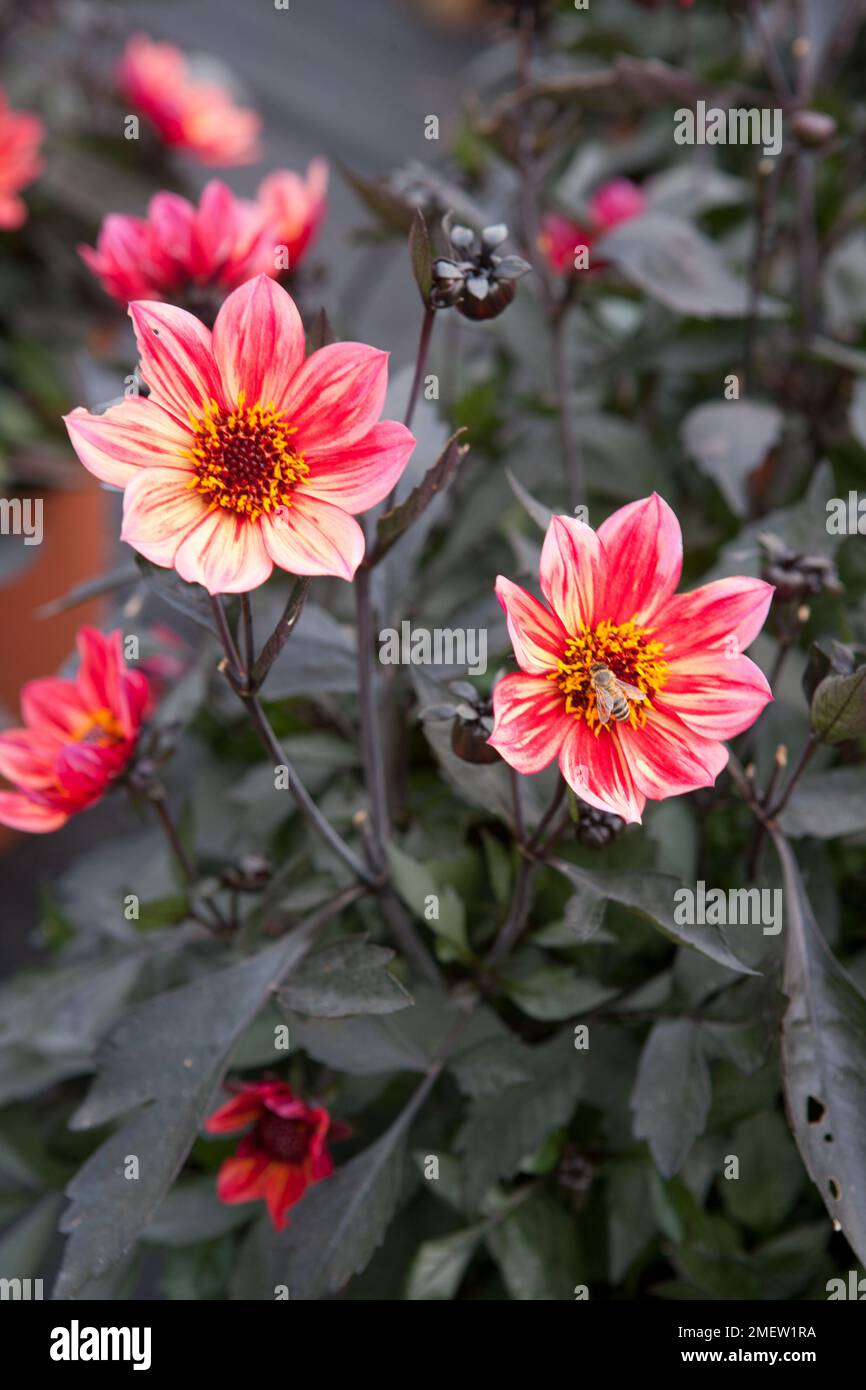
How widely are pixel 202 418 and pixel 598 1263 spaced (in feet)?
1.33

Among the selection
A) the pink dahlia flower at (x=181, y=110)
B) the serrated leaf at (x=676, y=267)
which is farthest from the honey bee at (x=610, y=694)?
the pink dahlia flower at (x=181, y=110)

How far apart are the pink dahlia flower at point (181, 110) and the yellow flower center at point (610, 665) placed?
895 millimetres

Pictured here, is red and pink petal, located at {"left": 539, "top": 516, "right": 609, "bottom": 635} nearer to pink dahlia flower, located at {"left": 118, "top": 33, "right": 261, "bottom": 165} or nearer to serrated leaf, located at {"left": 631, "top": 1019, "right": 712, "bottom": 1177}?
serrated leaf, located at {"left": 631, "top": 1019, "right": 712, "bottom": 1177}

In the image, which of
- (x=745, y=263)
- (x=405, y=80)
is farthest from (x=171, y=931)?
(x=405, y=80)

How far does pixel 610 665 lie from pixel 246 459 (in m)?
0.14

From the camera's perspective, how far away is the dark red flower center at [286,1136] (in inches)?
20.5

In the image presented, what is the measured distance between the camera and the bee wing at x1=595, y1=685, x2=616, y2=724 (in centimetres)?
40

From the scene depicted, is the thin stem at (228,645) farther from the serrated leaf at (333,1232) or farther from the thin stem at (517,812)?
the serrated leaf at (333,1232)

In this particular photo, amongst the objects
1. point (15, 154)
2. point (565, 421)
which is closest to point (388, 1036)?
point (565, 421)

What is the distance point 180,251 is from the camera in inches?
23.7

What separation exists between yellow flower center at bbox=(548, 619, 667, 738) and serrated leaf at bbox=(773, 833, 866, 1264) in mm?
118

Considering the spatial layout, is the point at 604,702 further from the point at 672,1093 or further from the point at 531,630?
the point at 672,1093
